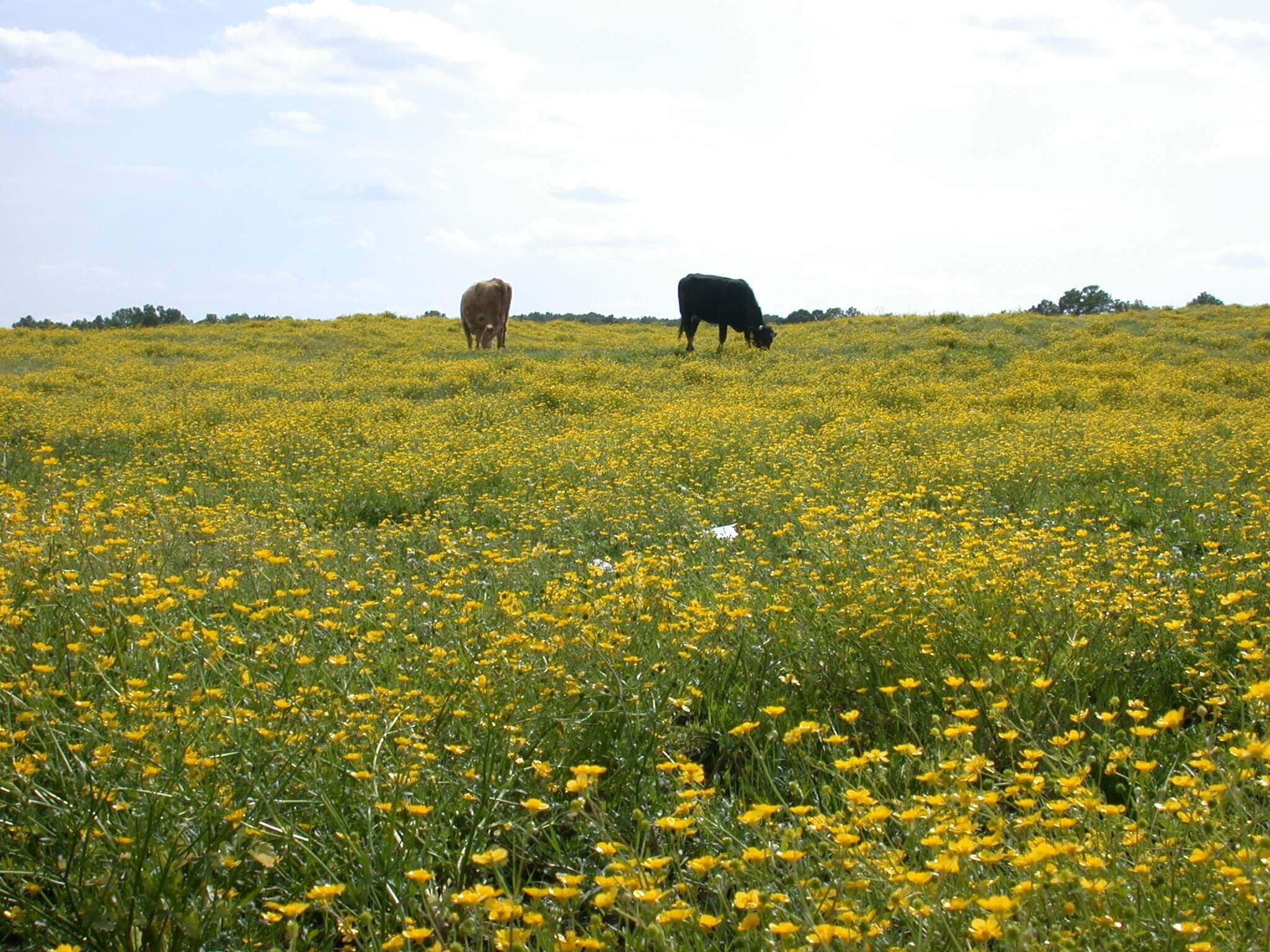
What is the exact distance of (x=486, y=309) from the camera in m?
23.1

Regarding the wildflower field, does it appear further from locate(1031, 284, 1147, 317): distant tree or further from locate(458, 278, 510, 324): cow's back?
locate(1031, 284, 1147, 317): distant tree

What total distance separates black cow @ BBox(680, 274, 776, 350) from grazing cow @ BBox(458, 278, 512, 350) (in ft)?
15.2

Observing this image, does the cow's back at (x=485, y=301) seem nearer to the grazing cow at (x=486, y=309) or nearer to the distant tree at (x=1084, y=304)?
the grazing cow at (x=486, y=309)

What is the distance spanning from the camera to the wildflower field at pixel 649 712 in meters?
2.01

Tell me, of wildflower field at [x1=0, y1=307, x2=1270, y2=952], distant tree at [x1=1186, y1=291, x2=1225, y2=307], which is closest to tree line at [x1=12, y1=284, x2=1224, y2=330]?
distant tree at [x1=1186, y1=291, x2=1225, y2=307]

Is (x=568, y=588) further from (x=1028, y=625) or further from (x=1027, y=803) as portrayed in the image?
(x=1027, y=803)

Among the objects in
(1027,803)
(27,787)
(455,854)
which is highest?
(1027,803)

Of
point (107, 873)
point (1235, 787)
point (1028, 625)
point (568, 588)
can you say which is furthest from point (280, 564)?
point (1235, 787)

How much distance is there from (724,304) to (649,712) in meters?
Answer: 18.1

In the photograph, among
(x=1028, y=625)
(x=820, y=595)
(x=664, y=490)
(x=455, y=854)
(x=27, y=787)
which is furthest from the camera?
(x=664, y=490)

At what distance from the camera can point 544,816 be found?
2744 mm

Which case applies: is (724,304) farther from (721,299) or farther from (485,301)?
(485,301)

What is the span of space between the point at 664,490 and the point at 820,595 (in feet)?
10.8

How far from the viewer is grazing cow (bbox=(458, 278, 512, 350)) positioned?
22.9 m
